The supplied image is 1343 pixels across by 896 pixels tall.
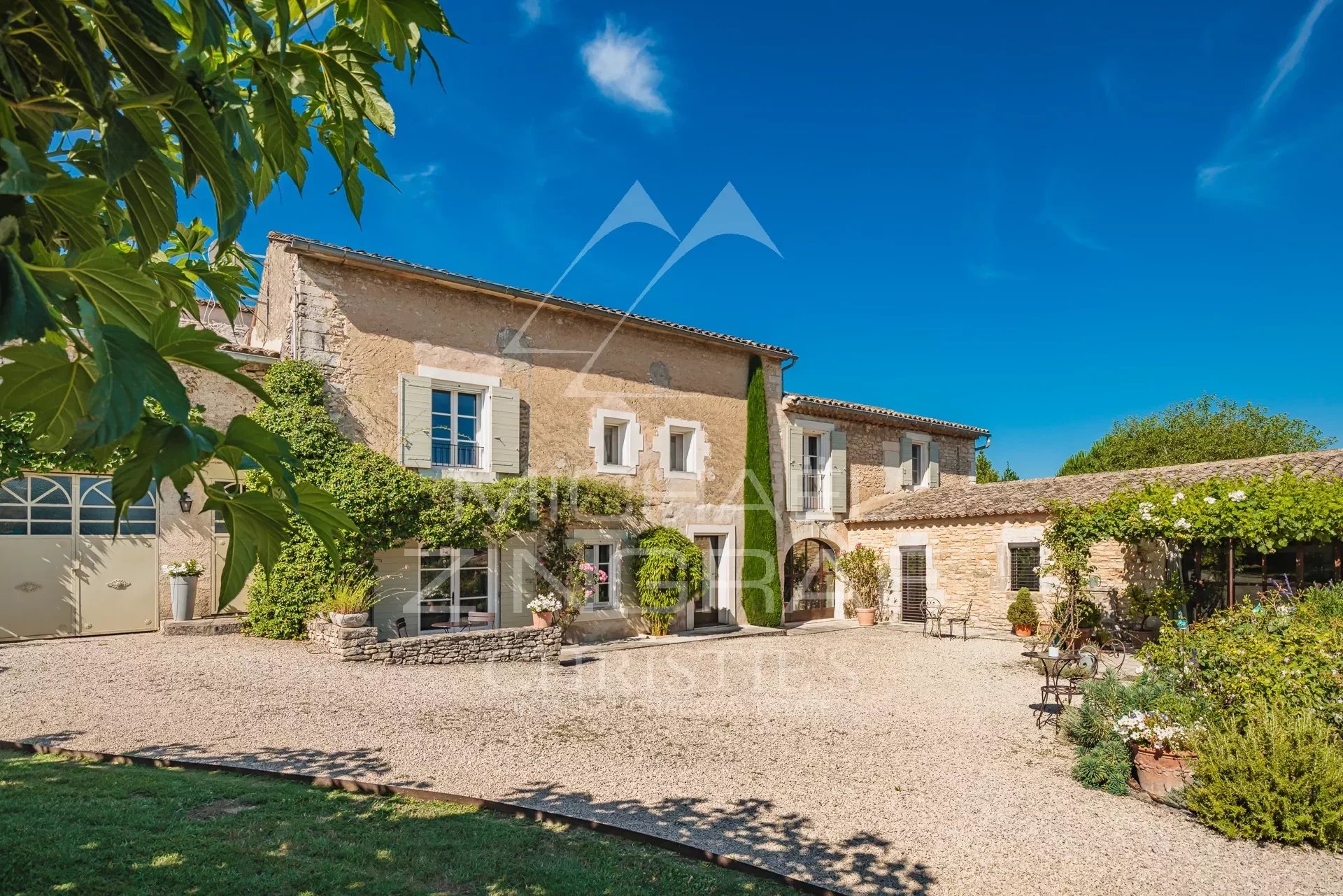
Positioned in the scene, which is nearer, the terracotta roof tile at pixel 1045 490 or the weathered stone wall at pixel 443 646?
the weathered stone wall at pixel 443 646

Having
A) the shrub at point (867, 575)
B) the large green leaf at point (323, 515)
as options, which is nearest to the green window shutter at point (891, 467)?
the shrub at point (867, 575)

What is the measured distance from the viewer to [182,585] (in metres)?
10.9

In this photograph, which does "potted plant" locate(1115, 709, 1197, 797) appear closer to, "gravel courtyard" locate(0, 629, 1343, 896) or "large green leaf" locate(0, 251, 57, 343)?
"gravel courtyard" locate(0, 629, 1343, 896)

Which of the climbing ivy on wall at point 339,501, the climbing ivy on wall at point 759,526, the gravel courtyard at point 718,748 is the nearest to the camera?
the gravel courtyard at point 718,748

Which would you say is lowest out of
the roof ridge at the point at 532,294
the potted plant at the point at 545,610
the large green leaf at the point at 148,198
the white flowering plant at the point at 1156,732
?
the white flowering plant at the point at 1156,732

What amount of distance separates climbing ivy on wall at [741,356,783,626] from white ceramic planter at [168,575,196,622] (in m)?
9.47

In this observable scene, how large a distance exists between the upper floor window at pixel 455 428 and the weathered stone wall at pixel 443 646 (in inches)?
111

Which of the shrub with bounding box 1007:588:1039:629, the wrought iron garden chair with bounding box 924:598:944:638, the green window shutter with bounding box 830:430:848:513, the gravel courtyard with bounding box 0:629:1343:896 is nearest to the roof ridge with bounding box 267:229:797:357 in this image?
the green window shutter with bounding box 830:430:848:513

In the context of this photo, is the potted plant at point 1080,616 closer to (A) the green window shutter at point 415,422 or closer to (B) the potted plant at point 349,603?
(A) the green window shutter at point 415,422

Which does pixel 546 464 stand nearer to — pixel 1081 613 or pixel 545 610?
pixel 545 610

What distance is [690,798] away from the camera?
5.41 meters

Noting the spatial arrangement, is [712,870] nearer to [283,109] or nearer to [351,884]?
[351,884]

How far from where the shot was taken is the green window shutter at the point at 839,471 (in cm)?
1730

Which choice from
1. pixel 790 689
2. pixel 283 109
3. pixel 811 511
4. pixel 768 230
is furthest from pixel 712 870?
pixel 811 511
